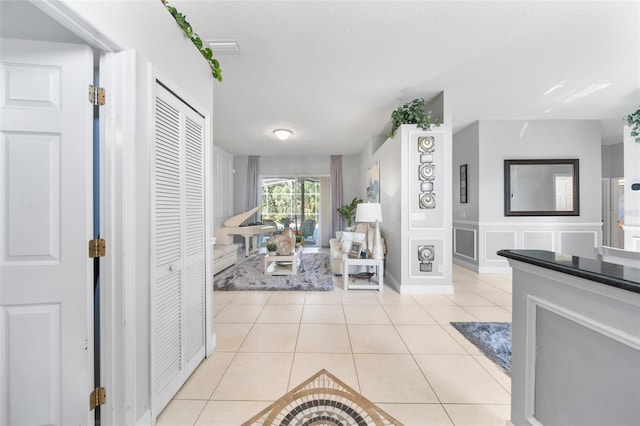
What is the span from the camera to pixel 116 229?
120 cm

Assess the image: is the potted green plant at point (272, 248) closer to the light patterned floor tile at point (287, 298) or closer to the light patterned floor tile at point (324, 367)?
the light patterned floor tile at point (287, 298)

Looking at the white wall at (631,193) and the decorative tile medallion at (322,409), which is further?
the white wall at (631,193)

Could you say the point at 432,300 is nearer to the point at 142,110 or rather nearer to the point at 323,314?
the point at 323,314

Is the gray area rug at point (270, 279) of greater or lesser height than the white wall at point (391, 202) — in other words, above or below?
below

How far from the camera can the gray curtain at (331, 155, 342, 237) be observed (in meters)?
7.61

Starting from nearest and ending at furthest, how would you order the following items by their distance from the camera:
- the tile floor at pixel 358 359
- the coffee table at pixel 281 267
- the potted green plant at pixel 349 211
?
1. the tile floor at pixel 358 359
2. the coffee table at pixel 281 267
3. the potted green plant at pixel 349 211

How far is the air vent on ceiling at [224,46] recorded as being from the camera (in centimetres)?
238

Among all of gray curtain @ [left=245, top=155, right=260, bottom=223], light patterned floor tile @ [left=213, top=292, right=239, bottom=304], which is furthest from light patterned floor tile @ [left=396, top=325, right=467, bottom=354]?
gray curtain @ [left=245, top=155, right=260, bottom=223]

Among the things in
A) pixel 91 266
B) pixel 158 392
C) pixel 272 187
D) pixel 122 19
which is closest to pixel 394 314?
pixel 158 392

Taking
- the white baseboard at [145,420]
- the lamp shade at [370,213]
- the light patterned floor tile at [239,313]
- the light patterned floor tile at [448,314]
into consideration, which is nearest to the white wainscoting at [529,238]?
the light patterned floor tile at [448,314]

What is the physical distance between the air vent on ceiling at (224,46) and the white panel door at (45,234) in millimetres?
1516

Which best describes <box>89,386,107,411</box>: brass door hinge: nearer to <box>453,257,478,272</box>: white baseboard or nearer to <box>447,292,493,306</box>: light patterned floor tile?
<box>447,292,493,306</box>: light patterned floor tile

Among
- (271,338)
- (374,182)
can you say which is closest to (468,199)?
(374,182)

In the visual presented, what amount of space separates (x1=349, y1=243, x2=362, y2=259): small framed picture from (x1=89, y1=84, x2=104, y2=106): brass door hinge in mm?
3451
